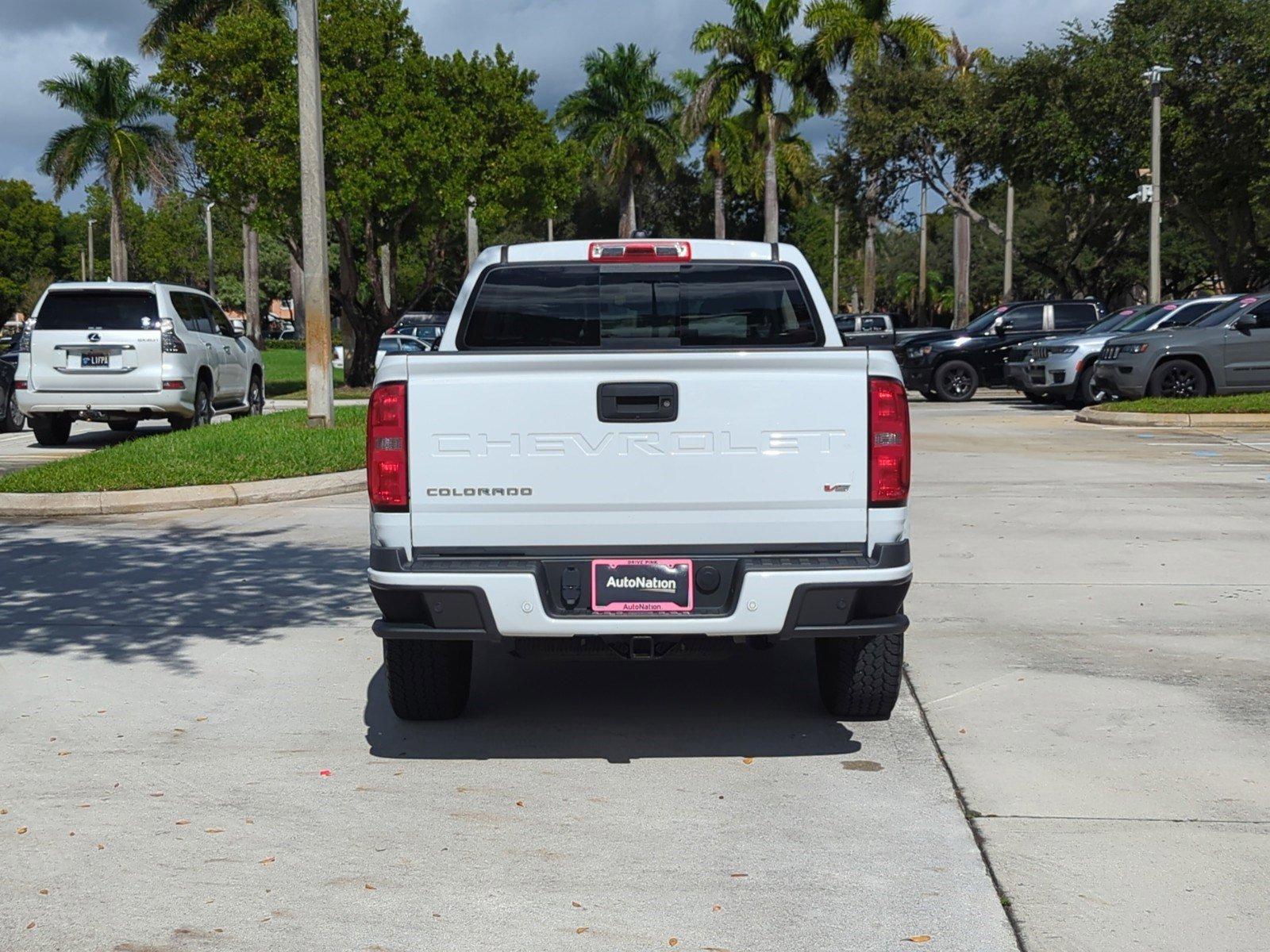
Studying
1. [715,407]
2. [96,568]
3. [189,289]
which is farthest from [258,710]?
[189,289]

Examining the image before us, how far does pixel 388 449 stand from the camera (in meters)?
5.46

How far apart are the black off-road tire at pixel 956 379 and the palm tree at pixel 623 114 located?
1504 inches

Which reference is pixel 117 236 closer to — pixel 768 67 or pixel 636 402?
pixel 768 67

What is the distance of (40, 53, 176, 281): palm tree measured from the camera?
2109 inches

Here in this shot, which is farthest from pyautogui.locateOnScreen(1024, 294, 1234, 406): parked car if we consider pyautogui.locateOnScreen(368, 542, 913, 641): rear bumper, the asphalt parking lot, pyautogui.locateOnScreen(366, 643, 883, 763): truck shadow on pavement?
pyautogui.locateOnScreen(368, 542, 913, 641): rear bumper

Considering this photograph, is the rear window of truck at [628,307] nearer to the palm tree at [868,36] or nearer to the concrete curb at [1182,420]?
the concrete curb at [1182,420]

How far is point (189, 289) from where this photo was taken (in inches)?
758

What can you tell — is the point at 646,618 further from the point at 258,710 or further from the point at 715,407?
the point at 258,710

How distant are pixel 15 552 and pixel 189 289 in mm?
8971

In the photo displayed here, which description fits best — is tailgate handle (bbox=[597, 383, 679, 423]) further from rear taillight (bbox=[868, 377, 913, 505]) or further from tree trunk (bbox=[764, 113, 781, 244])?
tree trunk (bbox=[764, 113, 781, 244])

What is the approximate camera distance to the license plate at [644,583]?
5465mm

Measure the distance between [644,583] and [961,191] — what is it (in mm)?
44538

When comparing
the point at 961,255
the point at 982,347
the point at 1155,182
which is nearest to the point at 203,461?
the point at 982,347

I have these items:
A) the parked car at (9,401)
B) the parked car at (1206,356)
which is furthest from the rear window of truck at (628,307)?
the parked car at (1206,356)
